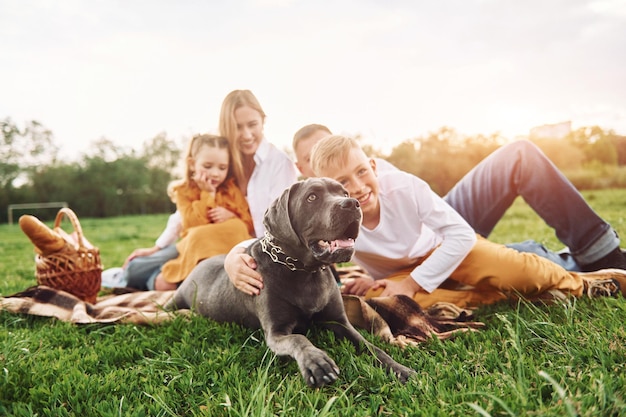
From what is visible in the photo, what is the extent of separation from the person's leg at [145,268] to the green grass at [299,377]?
194 centimetres

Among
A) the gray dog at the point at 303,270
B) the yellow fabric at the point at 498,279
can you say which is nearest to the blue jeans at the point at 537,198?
the yellow fabric at the point at 498,279

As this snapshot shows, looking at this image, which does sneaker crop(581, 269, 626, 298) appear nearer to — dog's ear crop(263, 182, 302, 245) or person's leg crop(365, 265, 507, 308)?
person's leg crop(365, 265, 507, 308)

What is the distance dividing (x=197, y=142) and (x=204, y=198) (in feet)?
2.13

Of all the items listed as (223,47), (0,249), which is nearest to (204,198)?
(223,47)

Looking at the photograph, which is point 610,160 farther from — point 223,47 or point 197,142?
point 197,142

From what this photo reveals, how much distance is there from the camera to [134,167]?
37125 mm

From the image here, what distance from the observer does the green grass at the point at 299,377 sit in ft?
5.93

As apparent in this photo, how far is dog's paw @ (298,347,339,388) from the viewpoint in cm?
212

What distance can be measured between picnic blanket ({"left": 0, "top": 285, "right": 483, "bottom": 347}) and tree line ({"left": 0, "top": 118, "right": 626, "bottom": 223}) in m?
15.5

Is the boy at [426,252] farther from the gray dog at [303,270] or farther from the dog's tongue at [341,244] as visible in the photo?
the dog's tongue at [341,244]

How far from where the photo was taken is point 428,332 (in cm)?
287

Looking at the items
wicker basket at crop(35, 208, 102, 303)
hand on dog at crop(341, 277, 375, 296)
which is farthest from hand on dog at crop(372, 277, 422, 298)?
wicker basket at crop(35, 208, 102, 303)

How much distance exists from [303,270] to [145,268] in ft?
10.2

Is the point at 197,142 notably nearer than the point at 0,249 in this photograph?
Yes
